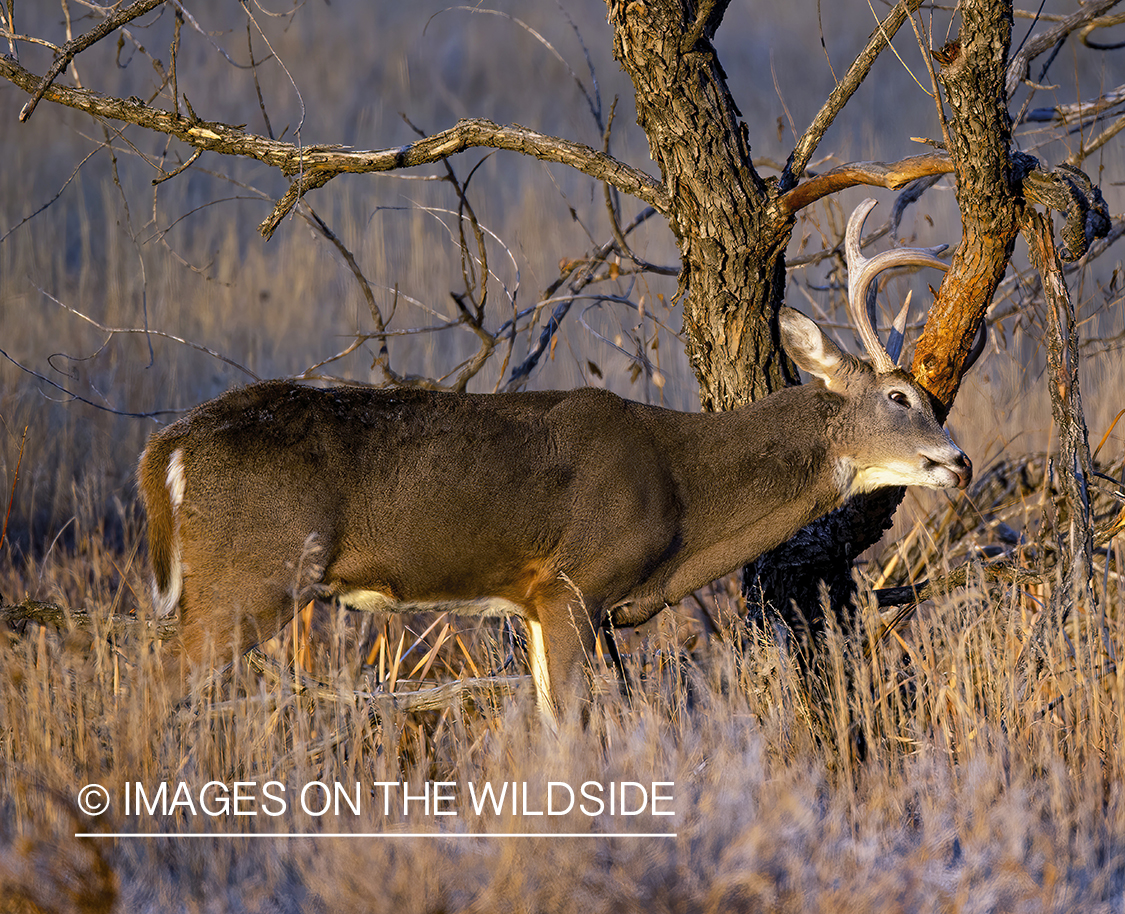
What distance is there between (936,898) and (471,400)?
2.56m

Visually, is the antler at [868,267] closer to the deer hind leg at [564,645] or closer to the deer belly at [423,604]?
the deer hind leg at [564,645]

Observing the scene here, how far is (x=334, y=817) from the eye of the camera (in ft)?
12.0

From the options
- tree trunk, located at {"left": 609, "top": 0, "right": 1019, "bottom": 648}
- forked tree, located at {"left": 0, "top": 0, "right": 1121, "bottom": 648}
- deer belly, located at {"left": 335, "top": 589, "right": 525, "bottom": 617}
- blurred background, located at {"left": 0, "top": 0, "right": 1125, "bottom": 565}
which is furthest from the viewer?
blurred background, located at {"left": 0, "top": 0, "right": 1125, "bottom": 565}

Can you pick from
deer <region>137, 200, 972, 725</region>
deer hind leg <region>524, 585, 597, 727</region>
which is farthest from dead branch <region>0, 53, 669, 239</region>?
deer hind leg <region>524, 585, 597, 727</region>

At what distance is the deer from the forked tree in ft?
0.78

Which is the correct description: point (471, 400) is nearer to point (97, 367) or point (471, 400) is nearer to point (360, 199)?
point (97, 367)

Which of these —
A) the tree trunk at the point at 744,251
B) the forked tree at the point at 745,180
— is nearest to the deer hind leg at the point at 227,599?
the forked tree at the point at 745,180

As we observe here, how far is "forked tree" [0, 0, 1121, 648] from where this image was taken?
470 centimetres

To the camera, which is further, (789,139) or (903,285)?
(789,139)

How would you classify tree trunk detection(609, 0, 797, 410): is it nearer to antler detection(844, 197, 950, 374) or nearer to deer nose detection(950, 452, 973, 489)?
antler detection(844, 197, 950, 374)

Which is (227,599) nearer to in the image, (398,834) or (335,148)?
(398,834)

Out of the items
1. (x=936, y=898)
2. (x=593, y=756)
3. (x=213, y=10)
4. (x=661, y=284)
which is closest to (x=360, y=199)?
(x=661, y=284)

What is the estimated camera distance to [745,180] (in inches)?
205

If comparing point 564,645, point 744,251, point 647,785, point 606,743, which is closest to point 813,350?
point 744,251
